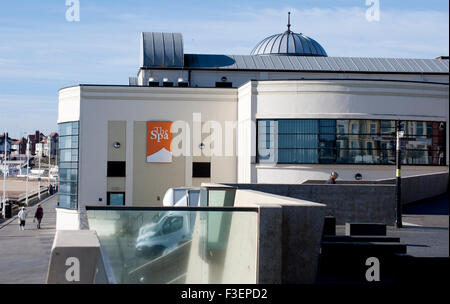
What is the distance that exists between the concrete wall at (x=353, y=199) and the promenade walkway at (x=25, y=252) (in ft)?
28.0

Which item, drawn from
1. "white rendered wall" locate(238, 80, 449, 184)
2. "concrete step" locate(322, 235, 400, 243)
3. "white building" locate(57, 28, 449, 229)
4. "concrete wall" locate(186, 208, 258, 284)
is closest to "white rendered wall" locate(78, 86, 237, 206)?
"white building" locate(57, 28, 449, 229)

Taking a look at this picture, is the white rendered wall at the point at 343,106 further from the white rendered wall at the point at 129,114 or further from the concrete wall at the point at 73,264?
the concrete wall at the point at 73,264

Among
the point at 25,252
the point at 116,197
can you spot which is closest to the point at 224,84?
the point at 116,197

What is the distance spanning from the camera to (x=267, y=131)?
34.4 m

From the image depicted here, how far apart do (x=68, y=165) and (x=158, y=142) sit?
5.93 metres

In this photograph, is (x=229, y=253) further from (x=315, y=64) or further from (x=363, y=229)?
(x=315, y=64)

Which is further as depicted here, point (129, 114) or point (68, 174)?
point (68, 174)

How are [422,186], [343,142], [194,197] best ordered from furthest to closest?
[343,142], [422,186], [194,197]

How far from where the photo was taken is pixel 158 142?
3738cm

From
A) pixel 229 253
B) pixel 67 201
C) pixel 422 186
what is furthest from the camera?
pixel 67 201

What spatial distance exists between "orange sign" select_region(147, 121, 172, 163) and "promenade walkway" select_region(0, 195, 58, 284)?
771 cm
